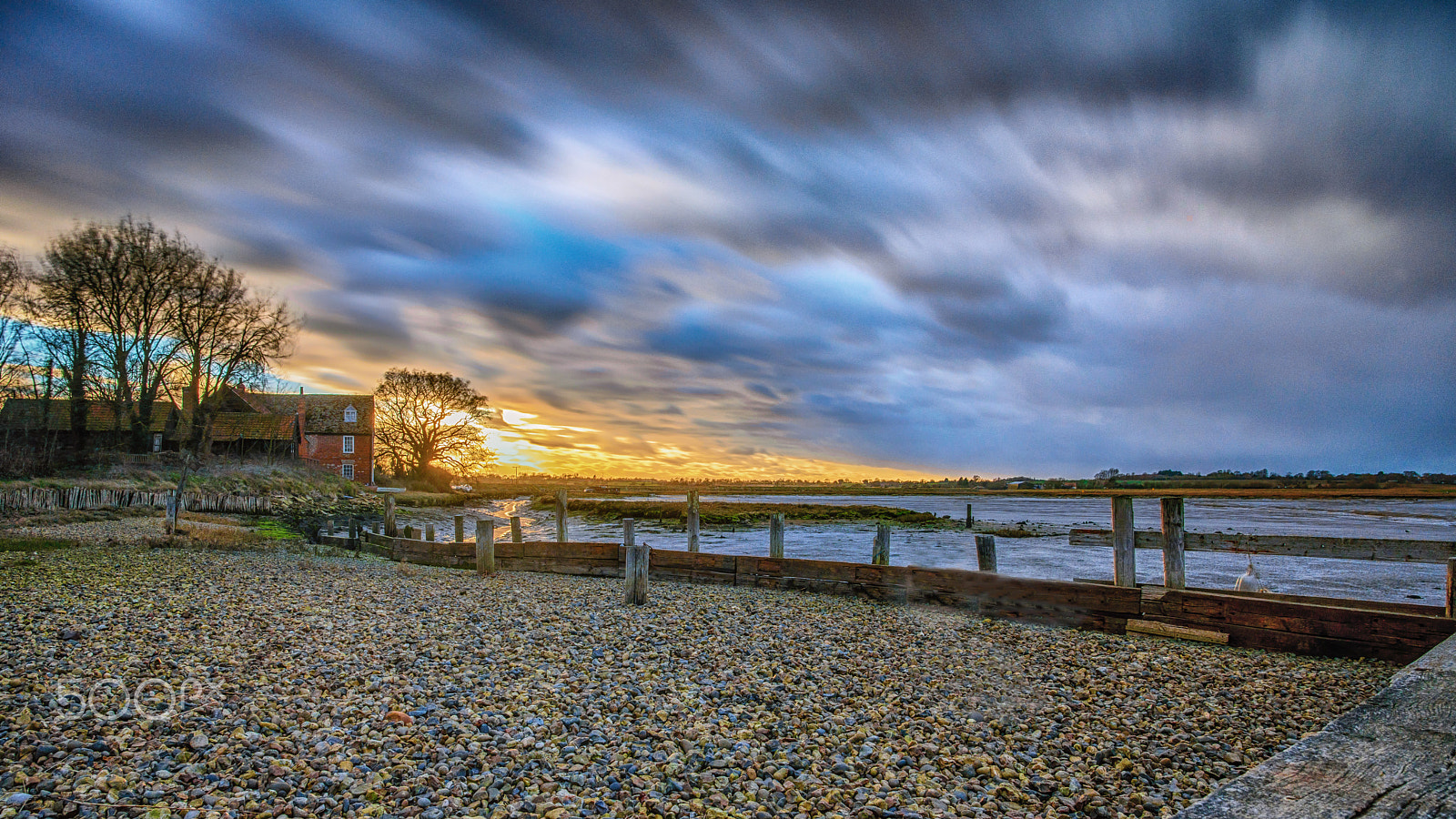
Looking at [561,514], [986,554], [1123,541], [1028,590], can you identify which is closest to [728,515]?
[561,514]

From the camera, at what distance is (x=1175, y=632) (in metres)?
8.20

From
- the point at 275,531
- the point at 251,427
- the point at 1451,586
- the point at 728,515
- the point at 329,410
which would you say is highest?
the point at 329,410

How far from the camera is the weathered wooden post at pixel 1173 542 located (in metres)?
9.24

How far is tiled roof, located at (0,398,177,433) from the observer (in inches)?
1281

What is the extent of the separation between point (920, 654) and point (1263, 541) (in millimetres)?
5161

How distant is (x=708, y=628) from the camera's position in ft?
29.2

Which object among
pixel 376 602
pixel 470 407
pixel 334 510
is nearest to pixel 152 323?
Answer: pixel 334 510

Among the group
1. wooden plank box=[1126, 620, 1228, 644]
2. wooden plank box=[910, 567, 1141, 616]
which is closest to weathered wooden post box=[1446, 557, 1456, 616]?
wooden plank box=[1126, 620, 1228, 644]

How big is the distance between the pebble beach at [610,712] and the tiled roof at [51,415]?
1273 inches

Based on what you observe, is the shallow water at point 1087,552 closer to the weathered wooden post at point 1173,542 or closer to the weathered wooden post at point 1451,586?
the weathered wooden post at point 1173,542

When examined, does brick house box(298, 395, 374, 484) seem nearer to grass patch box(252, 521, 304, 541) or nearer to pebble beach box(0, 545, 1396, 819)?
grass patch box(252, 521, 304, 541)

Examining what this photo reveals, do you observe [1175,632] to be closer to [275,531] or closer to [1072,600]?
[1072,600]

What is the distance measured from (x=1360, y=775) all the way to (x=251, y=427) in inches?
2220

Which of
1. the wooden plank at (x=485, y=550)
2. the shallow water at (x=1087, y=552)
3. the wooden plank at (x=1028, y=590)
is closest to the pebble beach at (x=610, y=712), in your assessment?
the wooden plank at (x=1028, y=590)
